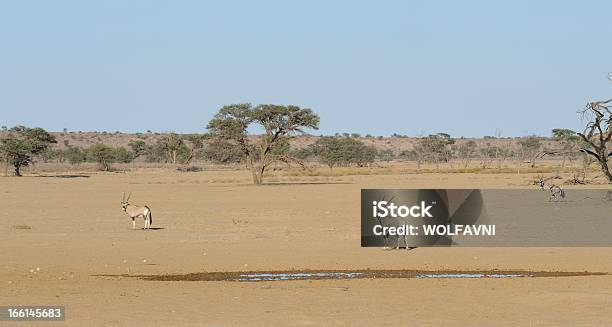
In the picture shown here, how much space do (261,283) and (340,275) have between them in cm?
180

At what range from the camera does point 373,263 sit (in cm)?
1920

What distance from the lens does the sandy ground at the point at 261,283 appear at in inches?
500

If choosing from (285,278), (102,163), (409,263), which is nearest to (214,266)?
(285,278)

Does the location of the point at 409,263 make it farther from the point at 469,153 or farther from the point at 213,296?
the point at 469,153


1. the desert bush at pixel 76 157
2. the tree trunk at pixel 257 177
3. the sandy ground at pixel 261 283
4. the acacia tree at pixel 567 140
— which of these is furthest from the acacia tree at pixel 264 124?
the desert bush at pixel 76 157

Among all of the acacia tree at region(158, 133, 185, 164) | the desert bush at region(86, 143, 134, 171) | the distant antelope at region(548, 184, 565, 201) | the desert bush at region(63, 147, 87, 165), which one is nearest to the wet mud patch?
the distant antelope at region(548, 184, 565, 201)

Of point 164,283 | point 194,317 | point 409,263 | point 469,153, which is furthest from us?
point 469,153

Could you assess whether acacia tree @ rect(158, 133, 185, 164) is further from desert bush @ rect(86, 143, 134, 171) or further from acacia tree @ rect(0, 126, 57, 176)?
acacia tree @ rect(0, 126, 57, 176)

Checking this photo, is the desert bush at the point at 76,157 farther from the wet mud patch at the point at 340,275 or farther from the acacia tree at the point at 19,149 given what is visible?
the wet mud patch at the point at 340,275

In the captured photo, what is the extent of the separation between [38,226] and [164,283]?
42.7 ft

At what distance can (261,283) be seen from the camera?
1608 centimetres

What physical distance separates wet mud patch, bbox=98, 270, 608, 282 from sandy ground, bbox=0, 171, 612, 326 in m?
0.61

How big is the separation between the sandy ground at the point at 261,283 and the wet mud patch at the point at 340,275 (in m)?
0.61

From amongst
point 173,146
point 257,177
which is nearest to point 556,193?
point 257,177
